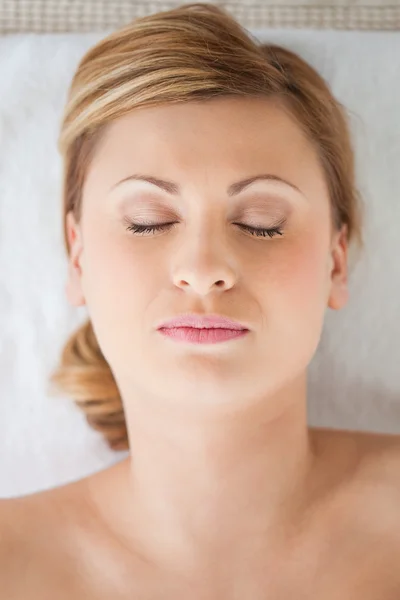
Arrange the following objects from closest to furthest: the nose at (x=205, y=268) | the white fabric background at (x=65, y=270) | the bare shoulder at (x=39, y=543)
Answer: the nose at (x=205, y=268) < the bare shoulder at (x=39, y=543) < the white fabric background at (x=65, y=270)

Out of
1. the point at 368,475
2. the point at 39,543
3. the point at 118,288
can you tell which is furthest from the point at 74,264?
the point at 368,475

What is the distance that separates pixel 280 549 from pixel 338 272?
34 centimetres

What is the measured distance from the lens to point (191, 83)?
29.2 inches

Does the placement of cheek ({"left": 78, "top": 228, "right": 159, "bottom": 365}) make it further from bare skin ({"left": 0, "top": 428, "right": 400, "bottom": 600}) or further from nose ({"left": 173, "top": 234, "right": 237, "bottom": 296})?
bare skin ({"left": 0, "top": 428, "right": 400, "bottom": 600})

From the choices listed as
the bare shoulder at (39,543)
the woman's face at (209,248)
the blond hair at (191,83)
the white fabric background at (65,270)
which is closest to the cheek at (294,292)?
the woman's face at (209,248)

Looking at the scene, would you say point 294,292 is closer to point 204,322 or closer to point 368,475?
point 204,322

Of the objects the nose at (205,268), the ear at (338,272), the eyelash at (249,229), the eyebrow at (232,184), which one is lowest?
the ear at (338,272)

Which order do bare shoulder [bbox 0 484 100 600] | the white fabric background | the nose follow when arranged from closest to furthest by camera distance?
1. the nose
2. bare shoulder [bbox 0 484 100 600]
3. the white fabric background

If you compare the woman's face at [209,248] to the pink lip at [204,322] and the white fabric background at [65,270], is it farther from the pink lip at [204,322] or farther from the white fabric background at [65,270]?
the white fabric background at [65,270]

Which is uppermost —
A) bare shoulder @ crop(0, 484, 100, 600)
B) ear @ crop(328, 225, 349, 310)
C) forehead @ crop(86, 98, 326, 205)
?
forehead @ crop(86, 98, 326, 205)

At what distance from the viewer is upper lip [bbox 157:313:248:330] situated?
27.6 inches

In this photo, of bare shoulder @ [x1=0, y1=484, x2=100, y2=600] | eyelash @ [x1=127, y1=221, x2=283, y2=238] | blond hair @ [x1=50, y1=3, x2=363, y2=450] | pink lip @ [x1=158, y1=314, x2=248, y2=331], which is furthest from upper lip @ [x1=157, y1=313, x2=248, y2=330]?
bare shoulder @ [x1=0, y1=484, x2=100, y2=600]

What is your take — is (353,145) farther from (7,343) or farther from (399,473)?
(7,343)

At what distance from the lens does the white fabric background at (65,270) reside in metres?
0.98
